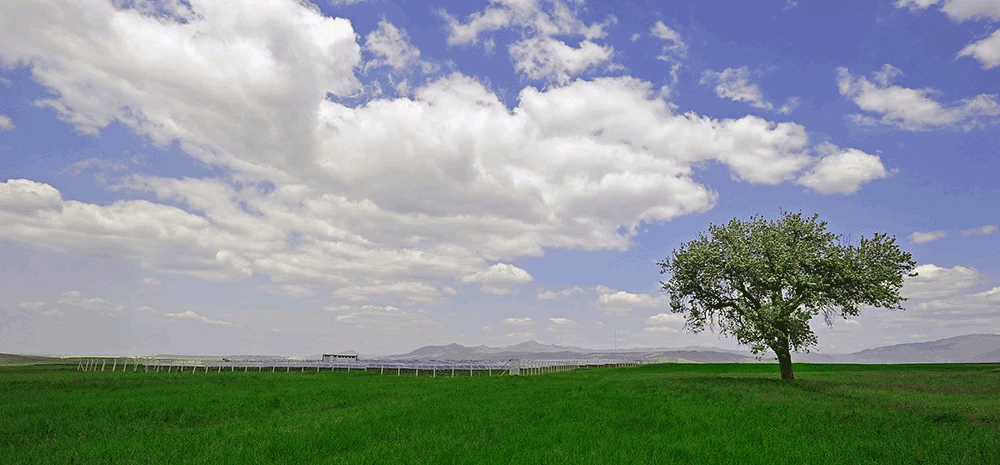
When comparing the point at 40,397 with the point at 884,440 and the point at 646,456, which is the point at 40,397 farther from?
the point at 884,440

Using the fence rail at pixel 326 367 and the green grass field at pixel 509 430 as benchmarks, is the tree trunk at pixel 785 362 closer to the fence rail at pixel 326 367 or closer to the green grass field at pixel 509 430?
the green grass field at pixel 509 430

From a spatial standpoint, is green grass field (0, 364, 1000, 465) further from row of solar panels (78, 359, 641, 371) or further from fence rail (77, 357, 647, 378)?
row of solar panels (78, 359, 641, 371)

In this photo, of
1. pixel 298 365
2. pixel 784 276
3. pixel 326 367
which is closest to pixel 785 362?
pixel 784 276

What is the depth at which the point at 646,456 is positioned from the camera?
11.6m

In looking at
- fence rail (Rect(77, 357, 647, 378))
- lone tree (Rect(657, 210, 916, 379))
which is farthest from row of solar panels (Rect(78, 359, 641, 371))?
lone tree (Rect(657, 210, 916, 379))

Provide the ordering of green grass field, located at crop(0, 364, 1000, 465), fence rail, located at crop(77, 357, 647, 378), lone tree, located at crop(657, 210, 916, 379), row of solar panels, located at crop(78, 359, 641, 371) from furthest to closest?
row of solar panels, located at crop(78, 359, 641, 371) < fence rail, located at crop(77, 357, 647, 378) < lone tree, located at crop(657, 210, 916, 379) < green grass field, located at crop(0, 364, 1000, 465)

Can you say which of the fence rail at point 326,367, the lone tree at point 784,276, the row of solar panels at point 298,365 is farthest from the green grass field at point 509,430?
the row of solar panels at point 298,365

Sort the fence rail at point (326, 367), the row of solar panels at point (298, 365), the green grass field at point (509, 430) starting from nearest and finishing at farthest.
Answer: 1. the green grass field at point (509, 430)
2. the fence rail at point (326, 367)
3. the row of solar panels at point (298, 365)

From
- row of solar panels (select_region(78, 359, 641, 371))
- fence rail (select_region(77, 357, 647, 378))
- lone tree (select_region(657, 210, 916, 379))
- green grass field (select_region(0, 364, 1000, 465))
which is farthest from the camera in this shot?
row of solar panels (select_region(78, 359, 641, 371))

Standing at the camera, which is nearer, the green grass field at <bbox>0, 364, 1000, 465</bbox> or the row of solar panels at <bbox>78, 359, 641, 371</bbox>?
the green grass field at <bbox>0, 364, 1000, 465</bbox>

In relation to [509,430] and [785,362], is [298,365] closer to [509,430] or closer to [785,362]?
[785,362]

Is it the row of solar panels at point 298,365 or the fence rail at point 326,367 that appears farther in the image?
the row of solar panels at point 298,365

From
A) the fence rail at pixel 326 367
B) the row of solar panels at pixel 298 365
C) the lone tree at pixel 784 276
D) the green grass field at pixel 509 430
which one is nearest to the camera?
the green grass field at pixel 509 430

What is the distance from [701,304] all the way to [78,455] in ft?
130
